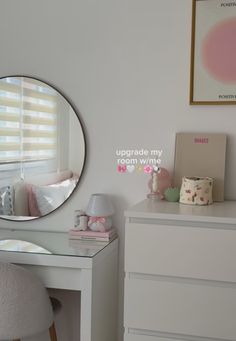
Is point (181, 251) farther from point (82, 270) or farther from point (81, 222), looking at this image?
point (81, 222)

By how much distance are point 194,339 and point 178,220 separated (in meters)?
0.50

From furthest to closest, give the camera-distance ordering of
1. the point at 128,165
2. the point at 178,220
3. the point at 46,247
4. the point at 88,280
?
the point at 128,165
the point at 46,247
the point at 88,280
the point at 178,220

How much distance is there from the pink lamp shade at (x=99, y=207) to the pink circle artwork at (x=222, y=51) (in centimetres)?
82

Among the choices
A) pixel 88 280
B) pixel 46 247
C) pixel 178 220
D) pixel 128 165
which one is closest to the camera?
pixel 178 220

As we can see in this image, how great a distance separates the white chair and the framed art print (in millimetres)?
1171

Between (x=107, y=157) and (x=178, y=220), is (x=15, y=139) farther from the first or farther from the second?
(x=178, y=220)

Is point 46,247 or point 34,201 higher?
point 34,201

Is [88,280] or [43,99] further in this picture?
[43,99]

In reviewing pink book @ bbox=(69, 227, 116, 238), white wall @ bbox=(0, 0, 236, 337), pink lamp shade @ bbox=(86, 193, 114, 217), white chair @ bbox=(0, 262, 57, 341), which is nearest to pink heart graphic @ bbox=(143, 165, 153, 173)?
white wall @ bbox=(0, 0, 236, 337)

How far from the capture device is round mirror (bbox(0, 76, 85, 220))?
254 cm

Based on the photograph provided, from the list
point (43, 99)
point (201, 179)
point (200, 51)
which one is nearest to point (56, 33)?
point (43, 99)

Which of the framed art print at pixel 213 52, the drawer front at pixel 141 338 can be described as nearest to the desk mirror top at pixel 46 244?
the drawer front at pixel 141 338

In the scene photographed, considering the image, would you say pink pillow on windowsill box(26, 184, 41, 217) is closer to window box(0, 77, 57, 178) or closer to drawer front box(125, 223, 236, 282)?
window box(0, 77, 57, 178)

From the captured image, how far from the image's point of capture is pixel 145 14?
2.41m
